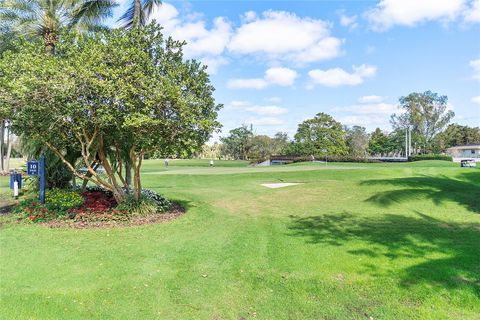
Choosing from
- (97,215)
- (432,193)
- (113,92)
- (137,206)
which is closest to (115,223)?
(97,215)

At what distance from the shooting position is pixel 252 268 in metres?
5.99

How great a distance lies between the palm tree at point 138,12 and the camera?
1313cm

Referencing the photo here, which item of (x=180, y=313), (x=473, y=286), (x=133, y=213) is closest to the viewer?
(x=180, y=313)

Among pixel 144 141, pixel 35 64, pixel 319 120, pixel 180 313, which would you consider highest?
pixel 319 120

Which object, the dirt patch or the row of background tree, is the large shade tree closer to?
the dirt patch

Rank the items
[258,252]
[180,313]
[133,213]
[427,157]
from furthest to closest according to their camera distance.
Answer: [427,157], [133,213], [258,252], [180,313]

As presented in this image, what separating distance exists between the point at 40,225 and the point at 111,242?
9.02 ft

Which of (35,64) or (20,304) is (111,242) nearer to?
(20,304)

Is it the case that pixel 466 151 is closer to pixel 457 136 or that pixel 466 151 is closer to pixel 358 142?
pixel 457 136

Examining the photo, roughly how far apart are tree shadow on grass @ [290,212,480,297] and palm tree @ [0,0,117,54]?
1155 centimetres

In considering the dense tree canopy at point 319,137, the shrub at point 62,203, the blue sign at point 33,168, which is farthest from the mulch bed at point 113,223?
the dense tree canopy at point 319,137

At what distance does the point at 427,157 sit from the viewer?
177 ft

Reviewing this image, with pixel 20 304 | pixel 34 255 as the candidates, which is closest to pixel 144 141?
pixel 34 255

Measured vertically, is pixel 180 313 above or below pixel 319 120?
below
